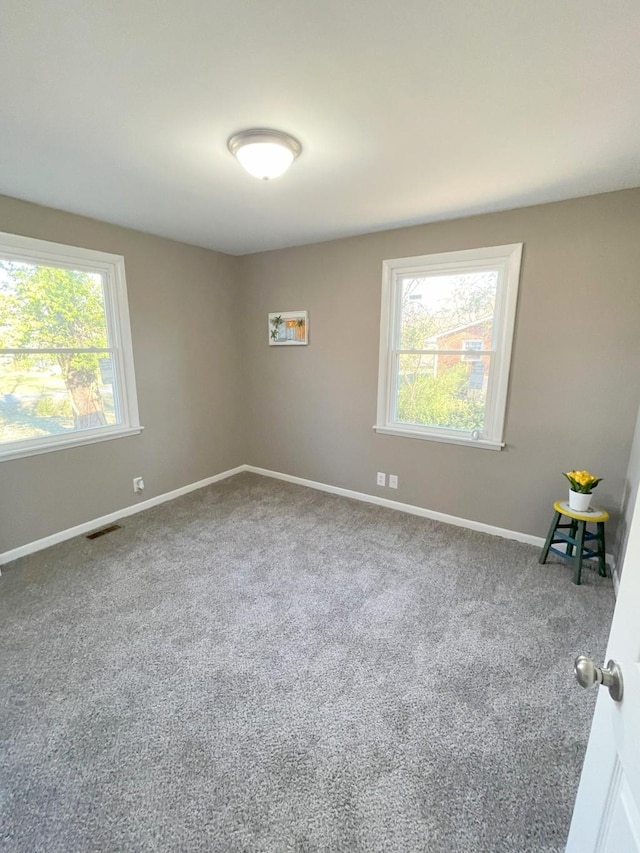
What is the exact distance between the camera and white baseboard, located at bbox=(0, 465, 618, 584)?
277 centimetres

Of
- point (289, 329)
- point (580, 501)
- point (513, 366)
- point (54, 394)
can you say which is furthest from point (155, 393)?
point (580, 501)

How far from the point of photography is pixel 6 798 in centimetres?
125

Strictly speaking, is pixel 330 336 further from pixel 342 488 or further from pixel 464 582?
pixel 464 582

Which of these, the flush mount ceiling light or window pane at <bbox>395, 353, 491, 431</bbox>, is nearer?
the flush mount ceiling light

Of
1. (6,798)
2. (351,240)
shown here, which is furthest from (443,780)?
(351,240)

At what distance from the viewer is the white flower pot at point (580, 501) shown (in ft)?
7.85

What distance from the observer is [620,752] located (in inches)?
25.9

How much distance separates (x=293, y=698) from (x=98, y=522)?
236 cm

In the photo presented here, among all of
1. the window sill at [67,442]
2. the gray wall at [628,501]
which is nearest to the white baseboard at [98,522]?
the window sill at [67,442]

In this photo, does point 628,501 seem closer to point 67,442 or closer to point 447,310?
point 447,310

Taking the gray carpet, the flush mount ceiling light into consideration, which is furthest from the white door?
the flush mount ceiling light

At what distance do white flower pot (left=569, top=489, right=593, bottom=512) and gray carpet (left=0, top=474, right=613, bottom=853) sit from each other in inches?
18.8

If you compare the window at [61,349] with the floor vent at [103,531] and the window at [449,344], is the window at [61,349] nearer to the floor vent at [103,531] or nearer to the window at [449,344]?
the floor vent at [103,531]

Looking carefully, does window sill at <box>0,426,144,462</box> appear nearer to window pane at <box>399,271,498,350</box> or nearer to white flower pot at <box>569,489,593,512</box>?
window pane at <box>399,271,498,350</box>
